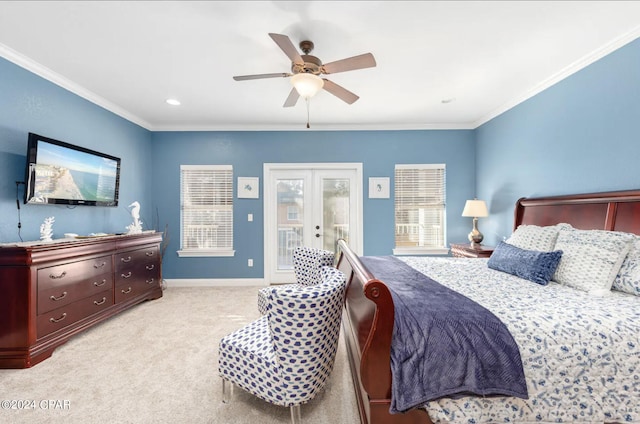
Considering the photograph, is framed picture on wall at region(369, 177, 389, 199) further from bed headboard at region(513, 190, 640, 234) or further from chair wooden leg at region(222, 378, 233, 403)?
chair wooden leg at region(222, 378, 233, 403)

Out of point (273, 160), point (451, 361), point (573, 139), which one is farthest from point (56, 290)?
point (573, 139)

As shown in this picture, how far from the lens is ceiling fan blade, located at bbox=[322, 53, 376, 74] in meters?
1.90

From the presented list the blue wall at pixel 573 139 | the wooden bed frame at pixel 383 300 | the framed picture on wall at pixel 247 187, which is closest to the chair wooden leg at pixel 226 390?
the wooden bed frame at pixel 383 300

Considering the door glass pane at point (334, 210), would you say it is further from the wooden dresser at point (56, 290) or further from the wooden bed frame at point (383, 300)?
the wooden dresser at point (56, 290)

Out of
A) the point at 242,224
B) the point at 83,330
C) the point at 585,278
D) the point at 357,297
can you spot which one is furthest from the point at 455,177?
the point at 83,330

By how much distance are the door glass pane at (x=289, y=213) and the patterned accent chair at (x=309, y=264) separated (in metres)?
1.83

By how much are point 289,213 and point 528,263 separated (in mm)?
3355

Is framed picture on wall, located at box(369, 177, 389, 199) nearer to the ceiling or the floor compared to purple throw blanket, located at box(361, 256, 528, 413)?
nearer to the ceiling

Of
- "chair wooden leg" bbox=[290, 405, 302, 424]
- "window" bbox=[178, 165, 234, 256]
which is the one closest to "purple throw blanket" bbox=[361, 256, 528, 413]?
"chair wooden leg" bbox=[290, 405, 302, 424]

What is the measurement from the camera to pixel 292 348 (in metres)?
1.49

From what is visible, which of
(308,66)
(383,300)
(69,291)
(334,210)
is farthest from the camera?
(334,210)

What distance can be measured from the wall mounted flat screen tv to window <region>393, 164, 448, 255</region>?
4.25m

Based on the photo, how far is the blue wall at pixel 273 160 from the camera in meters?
4.48

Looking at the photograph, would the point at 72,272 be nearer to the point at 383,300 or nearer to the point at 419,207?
the point at 383,300
